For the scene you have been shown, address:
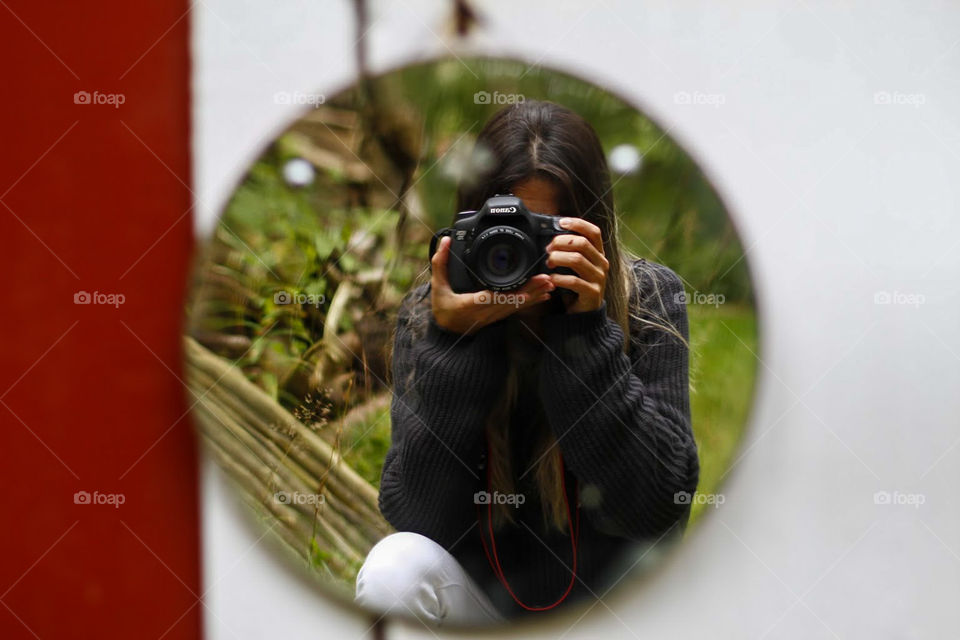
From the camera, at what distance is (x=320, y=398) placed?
37.1 inches

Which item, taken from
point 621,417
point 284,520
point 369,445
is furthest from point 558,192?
point 284,520

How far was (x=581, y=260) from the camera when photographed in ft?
2.31

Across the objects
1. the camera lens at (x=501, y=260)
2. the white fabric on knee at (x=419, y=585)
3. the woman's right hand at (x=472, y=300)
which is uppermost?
the camera lens at (x=501, y=260)

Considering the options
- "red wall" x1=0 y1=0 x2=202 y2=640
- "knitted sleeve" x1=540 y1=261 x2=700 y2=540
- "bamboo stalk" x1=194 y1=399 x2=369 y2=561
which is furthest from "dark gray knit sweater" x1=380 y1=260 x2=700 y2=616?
"red wall" x1=0 y1=0 x2=202 y2=640

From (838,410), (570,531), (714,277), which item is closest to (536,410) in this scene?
(570,531)

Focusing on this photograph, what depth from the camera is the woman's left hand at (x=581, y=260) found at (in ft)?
2.31

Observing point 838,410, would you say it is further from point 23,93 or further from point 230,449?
point 23,93

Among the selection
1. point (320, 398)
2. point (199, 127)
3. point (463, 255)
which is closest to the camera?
point (463, 255)

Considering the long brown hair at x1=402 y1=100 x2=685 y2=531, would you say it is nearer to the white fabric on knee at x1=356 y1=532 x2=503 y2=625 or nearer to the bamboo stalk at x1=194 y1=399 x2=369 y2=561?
the white fabric on knee at x1=356 y1=532 x2=503 y2=625

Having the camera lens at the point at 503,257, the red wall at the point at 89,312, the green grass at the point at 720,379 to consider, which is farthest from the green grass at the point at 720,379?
the red wall at the point at 89,312

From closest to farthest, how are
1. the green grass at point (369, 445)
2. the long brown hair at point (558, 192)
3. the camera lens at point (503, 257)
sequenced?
1. the camera lens at point (503, 257)
2. the long brown hair at point (558, 192)
3. the green grass at point (369, 445)

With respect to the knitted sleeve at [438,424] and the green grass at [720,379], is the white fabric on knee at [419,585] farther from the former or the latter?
the green grass at [720,379]

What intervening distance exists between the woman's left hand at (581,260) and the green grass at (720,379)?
0.20 meters

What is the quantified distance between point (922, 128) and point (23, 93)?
100 cm
